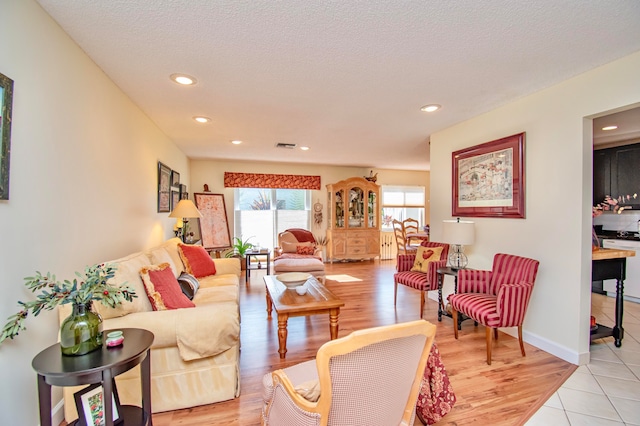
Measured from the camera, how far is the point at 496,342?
2840 mm

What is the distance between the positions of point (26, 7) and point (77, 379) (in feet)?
5.81

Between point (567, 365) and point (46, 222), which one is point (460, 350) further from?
point (46, 222)

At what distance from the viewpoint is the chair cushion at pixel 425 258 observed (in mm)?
3706

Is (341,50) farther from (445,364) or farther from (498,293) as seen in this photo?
(445,364)

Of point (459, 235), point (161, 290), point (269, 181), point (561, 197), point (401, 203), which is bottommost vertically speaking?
point (161, 290)

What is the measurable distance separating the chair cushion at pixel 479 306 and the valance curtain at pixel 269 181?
4.57m

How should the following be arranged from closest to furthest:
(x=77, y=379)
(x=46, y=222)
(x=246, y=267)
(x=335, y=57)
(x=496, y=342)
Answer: (x=77, y=379)
(x=46, y=222)
(x=335, y=57)
(x=496, y=342)
(x=246, y=267)

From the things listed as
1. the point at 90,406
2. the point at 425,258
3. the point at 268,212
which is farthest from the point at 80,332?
the point at 268,212

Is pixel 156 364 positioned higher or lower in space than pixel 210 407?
higher

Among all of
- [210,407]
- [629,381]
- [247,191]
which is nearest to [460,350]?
[629,381]

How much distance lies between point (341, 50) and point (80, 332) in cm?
209

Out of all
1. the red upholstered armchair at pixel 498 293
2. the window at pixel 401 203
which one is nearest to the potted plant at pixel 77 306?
the red upholstered armchair at pixel 498 293

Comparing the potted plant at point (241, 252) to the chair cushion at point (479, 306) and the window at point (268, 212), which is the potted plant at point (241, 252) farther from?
the chair cushion at point (479, 306)

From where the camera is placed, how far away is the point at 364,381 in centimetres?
101
